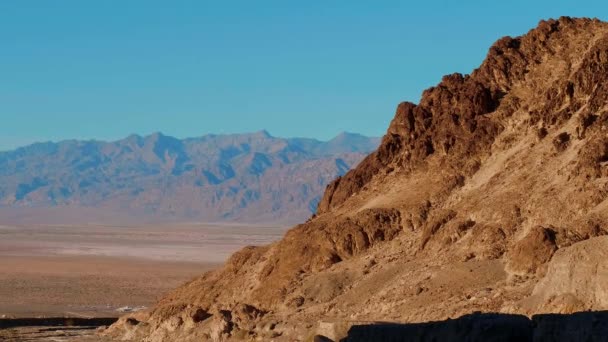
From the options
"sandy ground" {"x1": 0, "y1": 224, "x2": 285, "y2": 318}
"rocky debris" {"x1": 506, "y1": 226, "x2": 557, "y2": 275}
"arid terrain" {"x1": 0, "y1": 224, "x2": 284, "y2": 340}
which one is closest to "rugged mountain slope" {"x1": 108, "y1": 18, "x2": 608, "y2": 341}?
"rocky debris" {"x1": 506, "y1": 226, "x2": 557, "y2": 275}

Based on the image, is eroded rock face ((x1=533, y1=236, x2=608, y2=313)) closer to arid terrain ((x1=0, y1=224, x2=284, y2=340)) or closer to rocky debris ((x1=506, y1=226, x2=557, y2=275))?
rocky debris ((x1=506, y1=226, x2=557, y2=275))

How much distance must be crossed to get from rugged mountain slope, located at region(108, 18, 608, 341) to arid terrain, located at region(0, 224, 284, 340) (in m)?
8.60

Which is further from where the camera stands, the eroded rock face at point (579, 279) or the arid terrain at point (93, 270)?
the arid terrain at point (93, 270)

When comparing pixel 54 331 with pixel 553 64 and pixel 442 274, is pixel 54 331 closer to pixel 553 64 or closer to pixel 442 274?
pixel 442 274

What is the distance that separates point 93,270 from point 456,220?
185 ft

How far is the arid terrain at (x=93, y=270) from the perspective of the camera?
5475 centimetres

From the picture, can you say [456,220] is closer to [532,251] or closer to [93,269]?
[532,251]

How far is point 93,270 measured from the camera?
8462cm

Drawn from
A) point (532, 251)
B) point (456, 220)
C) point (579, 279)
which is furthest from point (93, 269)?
point (579, 279)

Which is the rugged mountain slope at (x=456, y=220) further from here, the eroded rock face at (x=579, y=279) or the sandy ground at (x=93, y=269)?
the sandy ground at (x=93, y=269)

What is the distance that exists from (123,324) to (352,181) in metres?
9.90

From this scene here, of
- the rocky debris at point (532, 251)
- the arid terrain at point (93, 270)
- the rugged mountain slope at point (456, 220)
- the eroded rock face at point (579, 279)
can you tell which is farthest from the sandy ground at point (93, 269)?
the eroded rock face at point (579, 279)

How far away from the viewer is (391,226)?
35344 mm

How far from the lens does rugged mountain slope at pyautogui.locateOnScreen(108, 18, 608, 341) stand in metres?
27.7
